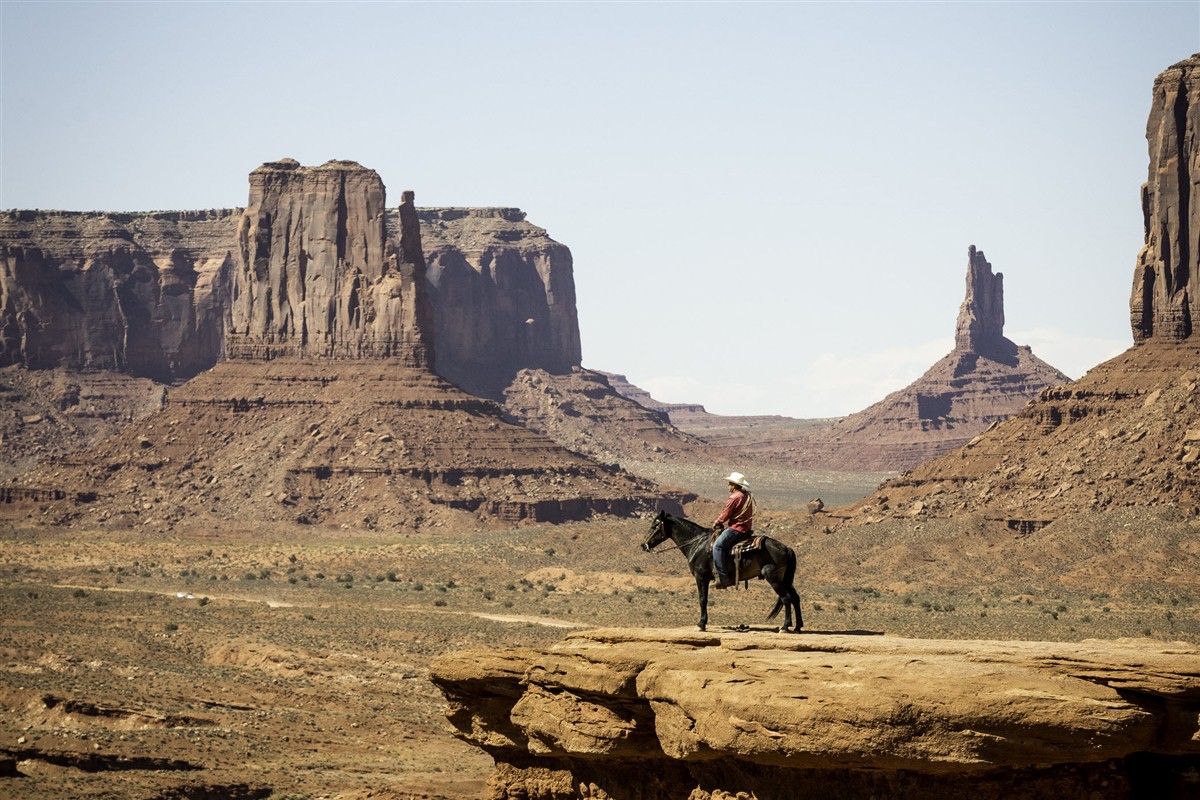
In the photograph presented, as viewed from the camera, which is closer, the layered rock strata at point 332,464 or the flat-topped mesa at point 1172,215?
the flat-topped mesa at point 1172,215

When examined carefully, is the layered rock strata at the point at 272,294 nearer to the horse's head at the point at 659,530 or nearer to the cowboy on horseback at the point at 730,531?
the horse's head at the point at 659,530

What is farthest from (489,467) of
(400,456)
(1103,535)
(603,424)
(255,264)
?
(603,424)

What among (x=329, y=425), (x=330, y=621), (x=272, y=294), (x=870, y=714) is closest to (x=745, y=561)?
(x=870, y=714)

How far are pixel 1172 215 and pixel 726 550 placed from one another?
72.4 metres

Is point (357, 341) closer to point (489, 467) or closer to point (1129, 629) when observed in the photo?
point (489, 467)

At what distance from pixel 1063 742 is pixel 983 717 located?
2.61 ft

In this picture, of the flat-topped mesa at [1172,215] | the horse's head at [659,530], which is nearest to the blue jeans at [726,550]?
the horse's head at [659,530]

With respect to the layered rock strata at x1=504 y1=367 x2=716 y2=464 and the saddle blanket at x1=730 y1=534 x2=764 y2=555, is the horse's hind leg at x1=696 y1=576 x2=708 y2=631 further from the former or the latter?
the layered rock strata at x1=504 y1=367 x2=716 y2=464

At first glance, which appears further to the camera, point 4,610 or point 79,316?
point 79,316

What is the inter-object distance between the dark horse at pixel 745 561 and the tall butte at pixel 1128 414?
58.0 meters

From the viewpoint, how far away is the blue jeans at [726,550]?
2419cm

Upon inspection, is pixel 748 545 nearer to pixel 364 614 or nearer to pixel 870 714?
pixel 870 714

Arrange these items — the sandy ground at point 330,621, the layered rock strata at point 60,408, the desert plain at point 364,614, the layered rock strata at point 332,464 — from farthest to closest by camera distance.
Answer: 1. the layered rock strata at point 60,408
2. the layered rock strata at point 332,464
3. the desert plain at point 364,614
4. the sandy ground at point 330,621

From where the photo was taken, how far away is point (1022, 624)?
2307 inches
